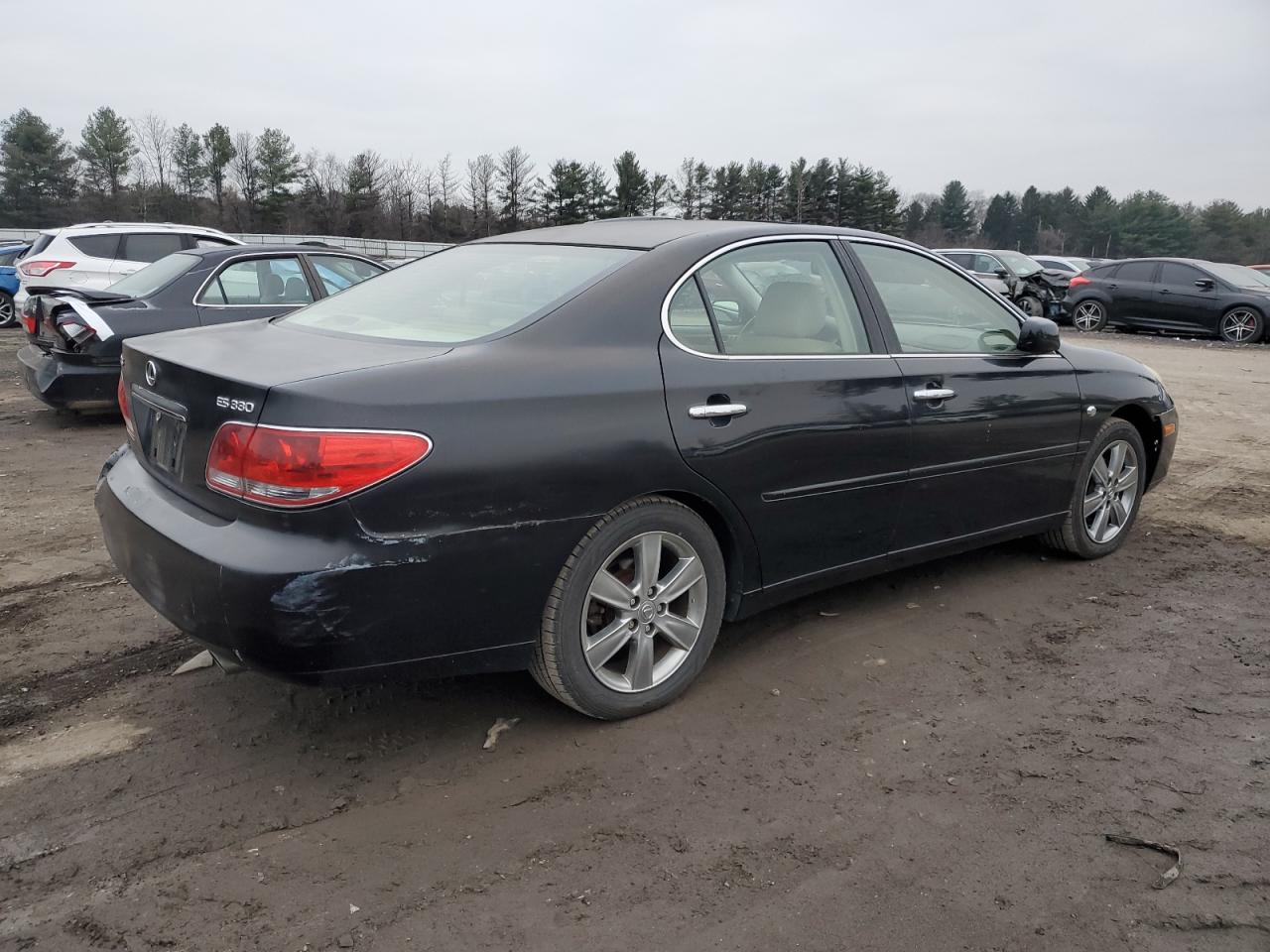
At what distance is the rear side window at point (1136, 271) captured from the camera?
18.3 meters

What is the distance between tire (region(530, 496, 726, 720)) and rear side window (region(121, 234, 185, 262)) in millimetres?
11648

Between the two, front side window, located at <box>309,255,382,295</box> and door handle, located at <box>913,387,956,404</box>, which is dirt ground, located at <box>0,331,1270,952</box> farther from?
front side window, located at <box>309,255,382,295</box>

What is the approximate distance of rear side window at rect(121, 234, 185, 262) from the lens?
1263cm

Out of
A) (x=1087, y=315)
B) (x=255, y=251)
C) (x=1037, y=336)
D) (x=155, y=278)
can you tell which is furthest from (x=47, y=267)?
(x=1087, y=315)

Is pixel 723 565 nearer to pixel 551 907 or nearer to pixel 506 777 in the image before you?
pixel 506 777

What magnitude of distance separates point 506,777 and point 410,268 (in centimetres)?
211

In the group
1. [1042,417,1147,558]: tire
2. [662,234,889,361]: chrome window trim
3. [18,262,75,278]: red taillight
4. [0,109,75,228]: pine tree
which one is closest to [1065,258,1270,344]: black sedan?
[1042,417,1147,558]: tire

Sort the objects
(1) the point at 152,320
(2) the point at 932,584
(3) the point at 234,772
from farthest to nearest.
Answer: (1) the point at 152,320, (2) the point at 932,584, (3) the point at 234,772

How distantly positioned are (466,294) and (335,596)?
4.38ft

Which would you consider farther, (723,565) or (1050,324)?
(1050,324)

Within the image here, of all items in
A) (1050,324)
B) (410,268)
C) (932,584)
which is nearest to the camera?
(410,268)

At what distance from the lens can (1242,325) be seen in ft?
56.7

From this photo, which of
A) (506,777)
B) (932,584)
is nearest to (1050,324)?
(932,584)

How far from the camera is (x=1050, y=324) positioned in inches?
169
